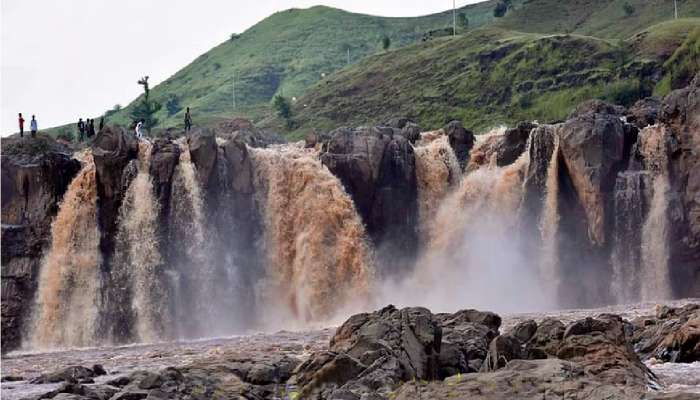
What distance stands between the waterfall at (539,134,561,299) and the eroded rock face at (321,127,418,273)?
797cm

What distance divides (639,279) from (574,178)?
689 cm

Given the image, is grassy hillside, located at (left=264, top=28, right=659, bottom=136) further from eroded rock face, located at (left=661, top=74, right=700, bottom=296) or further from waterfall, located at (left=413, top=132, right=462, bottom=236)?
eroded rock face, located at (left=661, top=74, right=700, bottom=296)

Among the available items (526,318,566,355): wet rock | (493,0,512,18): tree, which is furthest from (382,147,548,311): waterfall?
(493,0,512,18): tree

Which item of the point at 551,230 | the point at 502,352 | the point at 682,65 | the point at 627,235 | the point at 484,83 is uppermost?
the point at 484,83

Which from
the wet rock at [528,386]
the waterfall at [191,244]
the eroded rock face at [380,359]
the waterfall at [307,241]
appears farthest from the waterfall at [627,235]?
the wet rock at [528,386]

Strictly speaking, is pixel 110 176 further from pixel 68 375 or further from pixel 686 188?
pixel 686 188

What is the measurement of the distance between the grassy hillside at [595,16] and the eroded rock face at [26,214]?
94.4 meters

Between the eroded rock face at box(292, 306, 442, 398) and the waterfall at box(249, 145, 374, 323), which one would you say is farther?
the waterfall at box(249, 145, 374, 323)

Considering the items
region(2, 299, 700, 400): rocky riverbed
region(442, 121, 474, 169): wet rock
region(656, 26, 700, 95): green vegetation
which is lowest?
region(2, 299, 700, 400): rocky riverbed

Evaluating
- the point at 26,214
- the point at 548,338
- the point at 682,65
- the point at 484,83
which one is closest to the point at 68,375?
the point at 548,338

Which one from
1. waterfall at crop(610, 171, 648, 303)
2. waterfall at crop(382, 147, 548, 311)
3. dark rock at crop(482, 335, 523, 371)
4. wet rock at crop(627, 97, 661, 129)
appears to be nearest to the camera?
dark rock at crop(482, 335, 523, 371)

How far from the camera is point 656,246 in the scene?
221 ft

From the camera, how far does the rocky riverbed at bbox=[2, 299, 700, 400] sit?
91.5 ft

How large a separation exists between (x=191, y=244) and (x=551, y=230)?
2152 cm
